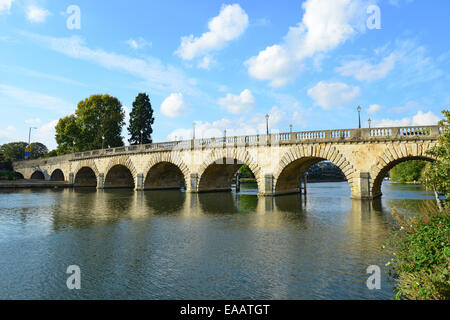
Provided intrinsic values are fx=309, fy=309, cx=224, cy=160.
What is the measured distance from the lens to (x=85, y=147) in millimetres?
69688

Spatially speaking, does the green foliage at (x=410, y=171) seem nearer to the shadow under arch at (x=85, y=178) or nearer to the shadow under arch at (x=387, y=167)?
the shadow under arch at (x=387, y=167)

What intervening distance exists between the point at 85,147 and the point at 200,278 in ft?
228

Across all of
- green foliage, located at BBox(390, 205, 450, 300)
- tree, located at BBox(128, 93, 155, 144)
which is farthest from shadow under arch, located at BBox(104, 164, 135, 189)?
green foliage, located at BBox(390, 205, 450, 300)

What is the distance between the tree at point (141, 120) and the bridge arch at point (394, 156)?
169ft

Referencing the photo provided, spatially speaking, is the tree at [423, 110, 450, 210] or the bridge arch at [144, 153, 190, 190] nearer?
the tree at [423, 110, 450, 210]

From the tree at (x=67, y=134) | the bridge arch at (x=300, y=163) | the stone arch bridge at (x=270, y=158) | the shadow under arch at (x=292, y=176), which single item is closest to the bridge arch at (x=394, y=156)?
the stone arch bridge at (x=270, y=158)

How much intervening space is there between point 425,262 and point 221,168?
33049 mm

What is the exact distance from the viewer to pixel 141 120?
68000 millimetres

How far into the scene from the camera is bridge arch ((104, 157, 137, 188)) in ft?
159

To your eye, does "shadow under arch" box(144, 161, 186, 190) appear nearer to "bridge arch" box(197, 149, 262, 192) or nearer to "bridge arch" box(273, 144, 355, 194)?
"bridge arch" box(197, 149, 262, 192)

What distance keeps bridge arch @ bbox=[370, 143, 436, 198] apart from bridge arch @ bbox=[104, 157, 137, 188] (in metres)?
33.3

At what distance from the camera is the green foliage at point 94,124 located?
2694 inches

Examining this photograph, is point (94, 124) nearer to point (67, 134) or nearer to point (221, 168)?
point (67, 134)
